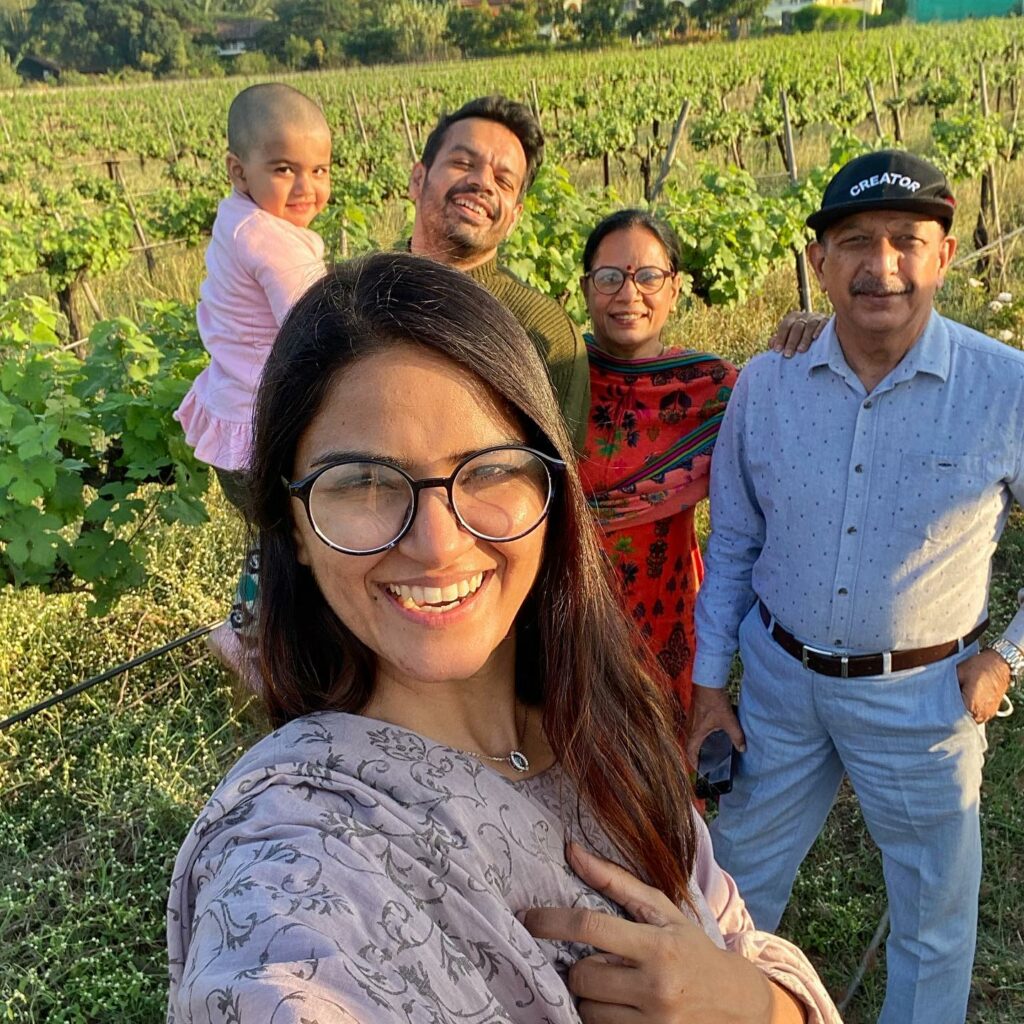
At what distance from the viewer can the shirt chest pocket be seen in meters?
2.19

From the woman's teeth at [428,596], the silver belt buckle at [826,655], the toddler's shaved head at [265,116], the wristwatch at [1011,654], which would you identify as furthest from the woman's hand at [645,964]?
the toddler's shaved head at [265,116]

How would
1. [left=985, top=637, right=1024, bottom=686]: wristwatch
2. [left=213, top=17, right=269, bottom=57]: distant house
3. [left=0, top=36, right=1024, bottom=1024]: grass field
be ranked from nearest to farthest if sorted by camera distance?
1. [left=985, top=637, right=1024, bottom=686]: wristwatch
2. [left=0, top=36, right=1024, bottom=1024]: grass field
3. [left=213, top=17, right=269, bottom=57]: distant house

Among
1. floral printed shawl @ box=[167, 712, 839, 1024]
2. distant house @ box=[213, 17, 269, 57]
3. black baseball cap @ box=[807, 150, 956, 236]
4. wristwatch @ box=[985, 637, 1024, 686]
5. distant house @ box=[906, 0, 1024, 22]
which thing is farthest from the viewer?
distant house @ box=[213, 17, 269, 57]

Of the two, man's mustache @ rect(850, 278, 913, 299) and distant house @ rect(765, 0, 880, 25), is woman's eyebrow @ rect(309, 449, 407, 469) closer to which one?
man's mustache @ rect(850, 278, 913, 299)

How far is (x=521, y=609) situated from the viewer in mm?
1353

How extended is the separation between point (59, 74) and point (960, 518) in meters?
70.0

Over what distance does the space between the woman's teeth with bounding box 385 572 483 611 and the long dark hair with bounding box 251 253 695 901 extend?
0.14 meters

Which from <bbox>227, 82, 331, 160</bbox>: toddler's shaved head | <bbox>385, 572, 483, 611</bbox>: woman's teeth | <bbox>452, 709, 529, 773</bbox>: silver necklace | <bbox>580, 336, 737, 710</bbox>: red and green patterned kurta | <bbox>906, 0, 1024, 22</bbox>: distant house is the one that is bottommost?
<bbox>580, 336, 737, 710</bbox>: red and green patterned kurta

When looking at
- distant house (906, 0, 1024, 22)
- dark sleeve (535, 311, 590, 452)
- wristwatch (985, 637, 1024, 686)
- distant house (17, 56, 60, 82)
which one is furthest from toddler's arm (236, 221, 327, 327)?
distant house (17, 56, 60, 82)

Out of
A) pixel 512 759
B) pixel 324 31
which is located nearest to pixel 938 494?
pixel 512 759

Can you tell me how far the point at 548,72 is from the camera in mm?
33031

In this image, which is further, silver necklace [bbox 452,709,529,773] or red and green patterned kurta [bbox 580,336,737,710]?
red and green patterned kurta [bbox 580,336,737,710]

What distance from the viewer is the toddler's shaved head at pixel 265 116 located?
9.02 feet

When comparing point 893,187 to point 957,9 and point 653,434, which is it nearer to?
point 653,434
